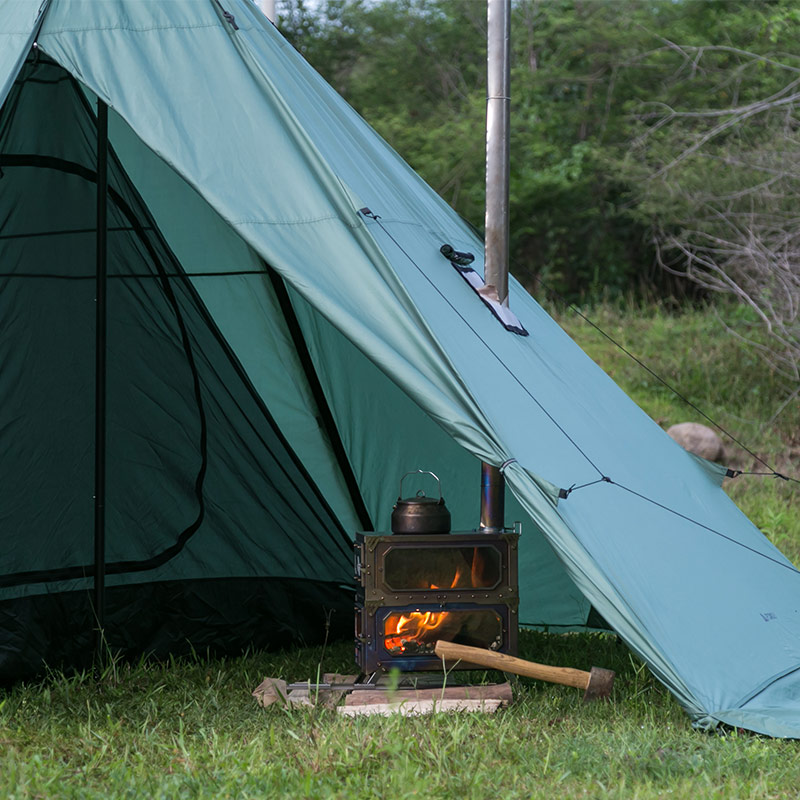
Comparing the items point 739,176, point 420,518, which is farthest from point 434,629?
point 739,176

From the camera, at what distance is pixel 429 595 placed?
3053 millimetres

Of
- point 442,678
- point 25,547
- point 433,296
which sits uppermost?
point 433,296

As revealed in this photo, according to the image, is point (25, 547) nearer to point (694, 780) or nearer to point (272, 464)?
point (272, 464)

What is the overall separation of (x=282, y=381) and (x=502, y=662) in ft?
5.10

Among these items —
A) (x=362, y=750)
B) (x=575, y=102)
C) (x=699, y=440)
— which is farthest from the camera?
(x=575, y=102)

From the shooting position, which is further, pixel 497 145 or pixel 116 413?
pixel 116 413

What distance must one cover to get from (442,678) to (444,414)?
0.80 m

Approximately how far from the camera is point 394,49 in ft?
44.2

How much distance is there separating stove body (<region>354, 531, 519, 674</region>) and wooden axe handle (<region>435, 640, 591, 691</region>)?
76 mm

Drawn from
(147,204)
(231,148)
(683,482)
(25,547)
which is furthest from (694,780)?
(147,204)

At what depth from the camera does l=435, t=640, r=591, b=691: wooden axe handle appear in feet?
9.81

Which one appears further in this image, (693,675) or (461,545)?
(461,545)

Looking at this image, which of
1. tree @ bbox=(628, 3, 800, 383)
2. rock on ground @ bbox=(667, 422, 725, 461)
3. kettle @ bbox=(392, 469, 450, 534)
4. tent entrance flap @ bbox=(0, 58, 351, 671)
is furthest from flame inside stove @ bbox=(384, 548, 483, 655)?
rock on ground @ bbox=(667, 422, 725, 461)

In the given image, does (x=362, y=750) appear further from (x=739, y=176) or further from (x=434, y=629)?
(x=739, y=176)
